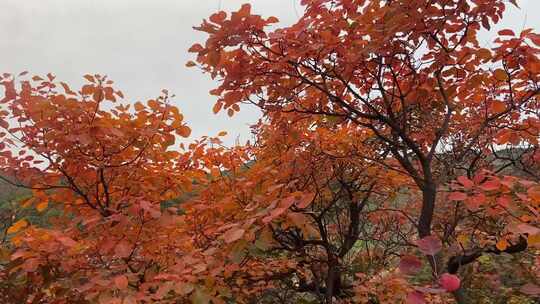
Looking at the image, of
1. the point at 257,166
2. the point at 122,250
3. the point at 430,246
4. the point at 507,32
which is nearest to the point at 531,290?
the point at 430,246

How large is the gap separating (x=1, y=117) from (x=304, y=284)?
11.3 ft

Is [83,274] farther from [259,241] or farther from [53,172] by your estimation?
[259,241]

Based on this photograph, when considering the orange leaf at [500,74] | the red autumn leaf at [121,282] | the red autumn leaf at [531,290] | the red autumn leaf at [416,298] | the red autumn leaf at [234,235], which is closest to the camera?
the red autumn leaf at [416,298]

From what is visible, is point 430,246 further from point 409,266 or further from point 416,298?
point 416,298

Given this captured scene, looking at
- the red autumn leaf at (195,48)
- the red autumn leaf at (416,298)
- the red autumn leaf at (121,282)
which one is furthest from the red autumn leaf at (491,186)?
the red autumn leaf at (121,282)

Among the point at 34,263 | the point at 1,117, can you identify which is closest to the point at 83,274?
the point at 34,263

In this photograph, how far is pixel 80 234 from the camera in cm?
271

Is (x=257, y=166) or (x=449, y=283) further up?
(x=257, y=166)

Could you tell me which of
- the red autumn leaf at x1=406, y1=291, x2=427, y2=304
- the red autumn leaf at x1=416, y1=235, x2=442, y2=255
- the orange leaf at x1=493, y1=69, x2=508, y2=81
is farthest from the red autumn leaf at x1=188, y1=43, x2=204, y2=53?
the orange leaf at x1=493, y1=69, x2=508, y2=81

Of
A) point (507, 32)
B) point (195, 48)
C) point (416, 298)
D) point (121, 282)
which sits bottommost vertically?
point (121, 282)

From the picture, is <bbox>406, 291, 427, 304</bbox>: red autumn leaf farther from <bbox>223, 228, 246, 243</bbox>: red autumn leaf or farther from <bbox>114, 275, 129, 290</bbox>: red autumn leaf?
<bbox>114, 275, 129, 290</bbox>: red autumn leaf

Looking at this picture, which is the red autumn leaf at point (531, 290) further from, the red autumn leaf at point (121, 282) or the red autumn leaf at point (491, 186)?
the red autumn leaf at point (121, 282)

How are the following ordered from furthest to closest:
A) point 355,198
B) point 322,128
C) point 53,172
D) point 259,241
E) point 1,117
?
point 355,198 → point 322,128 → point 53,172 → point 1,117 → point 259,241

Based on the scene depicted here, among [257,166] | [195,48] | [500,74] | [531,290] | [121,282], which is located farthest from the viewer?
[257,166]
